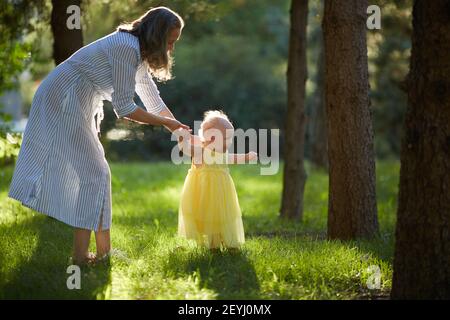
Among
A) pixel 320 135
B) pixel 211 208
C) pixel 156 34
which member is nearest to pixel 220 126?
pixel 211 208

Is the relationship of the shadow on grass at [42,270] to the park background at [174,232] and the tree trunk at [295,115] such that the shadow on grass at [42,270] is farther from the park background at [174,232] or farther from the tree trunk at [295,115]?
the tree trunk at [295,115]

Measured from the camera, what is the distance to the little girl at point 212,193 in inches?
214

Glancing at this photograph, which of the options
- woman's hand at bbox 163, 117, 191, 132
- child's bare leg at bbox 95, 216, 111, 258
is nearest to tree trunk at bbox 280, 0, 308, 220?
woman's hand at bbox 163, 117, 191, 132

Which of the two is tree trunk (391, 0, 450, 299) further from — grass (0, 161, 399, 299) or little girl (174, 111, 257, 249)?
little girl (174, 111, 257, 249)

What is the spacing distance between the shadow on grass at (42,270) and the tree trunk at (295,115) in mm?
3682

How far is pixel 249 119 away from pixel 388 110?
4.46 m

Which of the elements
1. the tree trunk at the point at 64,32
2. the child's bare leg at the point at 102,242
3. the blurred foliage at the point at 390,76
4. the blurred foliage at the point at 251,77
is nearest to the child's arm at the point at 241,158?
the child's bare leg at the point at 102,242

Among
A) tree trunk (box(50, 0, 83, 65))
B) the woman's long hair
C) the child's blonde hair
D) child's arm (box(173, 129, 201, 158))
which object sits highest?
tree trunk (box(50, 0, 83, 65))

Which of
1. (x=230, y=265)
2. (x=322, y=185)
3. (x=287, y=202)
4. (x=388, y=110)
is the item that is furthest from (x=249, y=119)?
(x=230, y=265)

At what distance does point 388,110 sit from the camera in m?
21.5

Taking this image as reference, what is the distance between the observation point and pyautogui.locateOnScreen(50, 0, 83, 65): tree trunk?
23.6 ft

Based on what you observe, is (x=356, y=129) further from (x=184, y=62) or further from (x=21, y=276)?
(x=184, y=62)

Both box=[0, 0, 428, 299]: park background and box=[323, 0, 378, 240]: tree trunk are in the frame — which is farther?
box=[323, 0, 378, 240]: tree trunk

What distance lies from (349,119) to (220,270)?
2154mm
